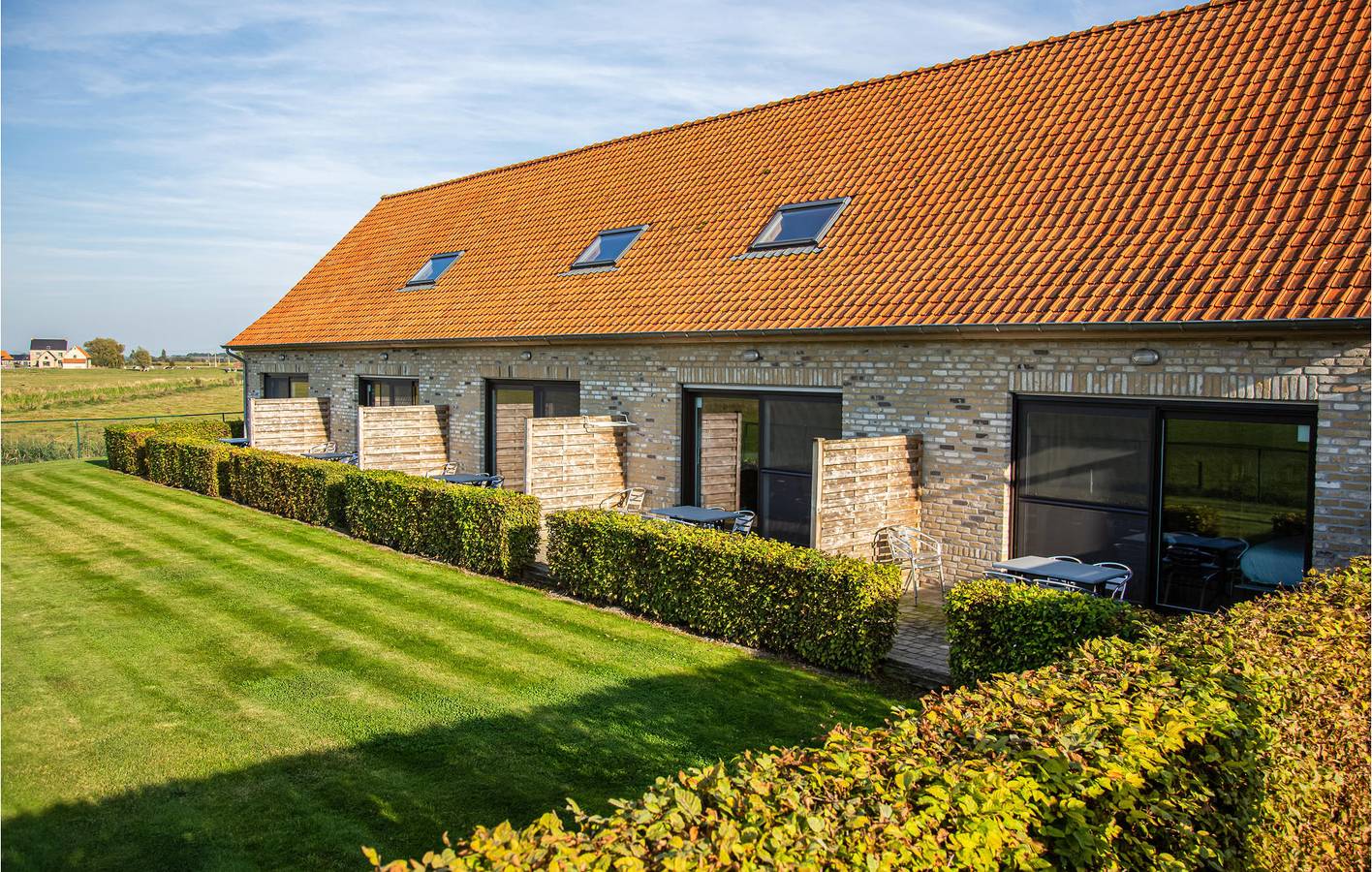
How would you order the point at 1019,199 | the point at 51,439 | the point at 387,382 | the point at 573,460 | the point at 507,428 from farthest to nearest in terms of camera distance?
the point at 51,439, the point at 387,382, the point at 507,428, the point at 573,460, the point at 1019,199

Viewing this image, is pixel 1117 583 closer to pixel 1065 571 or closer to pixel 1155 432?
pixel 1065 571

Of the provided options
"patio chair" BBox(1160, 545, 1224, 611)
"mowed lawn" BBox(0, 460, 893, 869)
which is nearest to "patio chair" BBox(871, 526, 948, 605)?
"patio chair" BBox(1160, 545, 1224, 611)

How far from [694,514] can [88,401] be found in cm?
4313

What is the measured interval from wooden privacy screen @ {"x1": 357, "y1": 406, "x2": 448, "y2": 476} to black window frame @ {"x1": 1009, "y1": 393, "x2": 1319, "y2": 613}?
11106mm

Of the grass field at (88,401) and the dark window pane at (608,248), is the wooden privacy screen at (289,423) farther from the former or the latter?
the grass field at (88,401)

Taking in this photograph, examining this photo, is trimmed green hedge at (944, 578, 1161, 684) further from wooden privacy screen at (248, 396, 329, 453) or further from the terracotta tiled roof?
wooden privacy screen at (248, 396, 329, 453)

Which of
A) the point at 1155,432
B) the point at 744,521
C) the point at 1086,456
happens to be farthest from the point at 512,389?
the point at 1155,432

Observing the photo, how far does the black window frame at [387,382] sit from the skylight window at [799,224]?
856cm

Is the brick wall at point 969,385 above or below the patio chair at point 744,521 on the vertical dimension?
above

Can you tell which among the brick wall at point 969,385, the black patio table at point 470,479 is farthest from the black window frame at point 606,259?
the black patio table at point 470,479

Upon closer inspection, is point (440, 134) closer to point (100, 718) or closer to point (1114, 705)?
point (100, 718)

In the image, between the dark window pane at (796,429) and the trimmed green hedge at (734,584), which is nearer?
the trimmed green hedge at (734,584)

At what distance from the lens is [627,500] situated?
14047 millimetres

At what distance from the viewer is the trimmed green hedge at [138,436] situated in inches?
867
